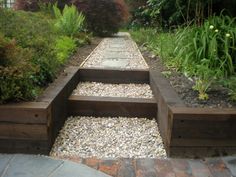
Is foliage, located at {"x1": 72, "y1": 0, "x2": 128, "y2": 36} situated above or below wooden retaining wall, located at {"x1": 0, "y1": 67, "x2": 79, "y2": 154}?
above

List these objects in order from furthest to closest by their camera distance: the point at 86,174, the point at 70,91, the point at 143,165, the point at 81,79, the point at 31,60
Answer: the point at 81,79
the point at 70,91
the point at 31,60
the point at 143,165
the point at 86,174

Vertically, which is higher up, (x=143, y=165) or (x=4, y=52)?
(x=4, y=52)

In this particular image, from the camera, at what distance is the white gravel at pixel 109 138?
3.44 meters

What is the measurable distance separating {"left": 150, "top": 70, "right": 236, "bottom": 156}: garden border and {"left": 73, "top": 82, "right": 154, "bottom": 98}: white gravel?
1389mm

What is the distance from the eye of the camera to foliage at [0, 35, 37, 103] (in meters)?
3.34

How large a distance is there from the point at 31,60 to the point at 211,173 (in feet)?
7.09

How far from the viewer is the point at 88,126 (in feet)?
13.3

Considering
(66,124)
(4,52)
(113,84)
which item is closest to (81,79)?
(113,84)

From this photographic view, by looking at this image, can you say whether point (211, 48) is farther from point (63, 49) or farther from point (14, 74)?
point (63, 49)

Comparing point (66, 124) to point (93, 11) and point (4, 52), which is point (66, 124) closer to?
point (4, 52)

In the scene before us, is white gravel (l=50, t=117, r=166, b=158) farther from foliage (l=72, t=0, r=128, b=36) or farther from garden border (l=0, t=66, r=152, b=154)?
foliage (l=72, t=0, r=128, b=36)

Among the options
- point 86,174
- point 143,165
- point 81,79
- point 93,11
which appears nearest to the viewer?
point 86,174

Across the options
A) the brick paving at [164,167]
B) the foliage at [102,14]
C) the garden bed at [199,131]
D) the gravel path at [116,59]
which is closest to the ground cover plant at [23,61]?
the gravel path at [116,59]

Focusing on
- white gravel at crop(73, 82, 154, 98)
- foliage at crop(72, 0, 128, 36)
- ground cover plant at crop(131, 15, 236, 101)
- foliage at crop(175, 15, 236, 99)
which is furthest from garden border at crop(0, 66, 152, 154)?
foliage at crop(72, 0, 128, 36)
